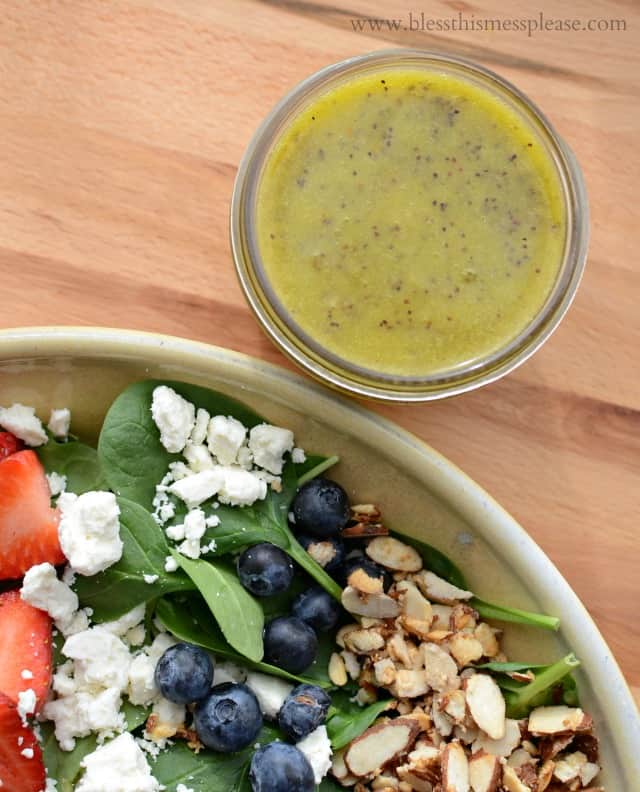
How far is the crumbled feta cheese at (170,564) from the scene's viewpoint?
1.21 metres

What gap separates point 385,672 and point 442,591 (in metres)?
0.12

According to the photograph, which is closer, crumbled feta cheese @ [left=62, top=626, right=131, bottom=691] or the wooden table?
crumbled feta cheese @ [left=62, top=626, right=131, bottom=691]

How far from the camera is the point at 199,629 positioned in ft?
4.09

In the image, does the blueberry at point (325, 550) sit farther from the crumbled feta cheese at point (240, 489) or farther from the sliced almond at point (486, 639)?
the sliced almond at point (486, 639)

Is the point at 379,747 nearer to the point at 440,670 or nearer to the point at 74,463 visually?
the point at 440,670

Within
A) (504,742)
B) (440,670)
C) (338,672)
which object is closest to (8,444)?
(338,672)

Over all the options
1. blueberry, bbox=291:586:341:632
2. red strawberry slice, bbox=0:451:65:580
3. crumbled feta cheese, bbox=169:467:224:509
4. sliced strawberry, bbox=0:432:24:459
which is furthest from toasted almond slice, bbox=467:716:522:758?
sliced strawberry, bbox=0:432:24:459

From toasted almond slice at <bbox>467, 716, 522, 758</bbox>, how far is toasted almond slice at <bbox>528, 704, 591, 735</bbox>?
0.06 ft

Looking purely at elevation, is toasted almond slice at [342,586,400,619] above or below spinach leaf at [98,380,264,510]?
below

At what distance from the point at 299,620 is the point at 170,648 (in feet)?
0.51

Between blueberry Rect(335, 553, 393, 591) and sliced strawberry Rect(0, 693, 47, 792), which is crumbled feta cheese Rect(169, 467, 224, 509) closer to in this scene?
blueberry Rect(335, 553, 393, 591)

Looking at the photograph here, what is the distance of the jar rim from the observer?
3.84ft

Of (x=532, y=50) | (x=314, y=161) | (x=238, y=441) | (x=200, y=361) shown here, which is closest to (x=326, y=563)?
(x=238, y=441)

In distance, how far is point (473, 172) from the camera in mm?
1167
